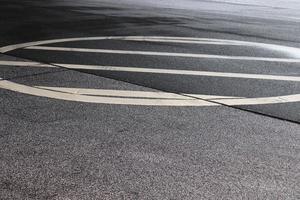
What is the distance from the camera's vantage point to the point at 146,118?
5.54m

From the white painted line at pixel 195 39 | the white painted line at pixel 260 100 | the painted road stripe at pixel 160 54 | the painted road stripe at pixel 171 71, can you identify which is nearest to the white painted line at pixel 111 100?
the white painted line at pixel 260 100

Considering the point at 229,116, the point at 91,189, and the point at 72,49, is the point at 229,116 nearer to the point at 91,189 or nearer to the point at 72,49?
the point at 91,189

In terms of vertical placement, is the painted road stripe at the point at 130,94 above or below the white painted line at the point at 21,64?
below

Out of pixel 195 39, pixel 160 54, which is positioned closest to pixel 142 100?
pixel 160 54

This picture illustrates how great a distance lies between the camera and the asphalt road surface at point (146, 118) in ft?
13.1

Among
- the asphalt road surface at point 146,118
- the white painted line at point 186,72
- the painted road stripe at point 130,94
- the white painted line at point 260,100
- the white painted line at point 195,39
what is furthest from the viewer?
the white painted line at point 195,39

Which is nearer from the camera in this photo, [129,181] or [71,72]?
[129,181]

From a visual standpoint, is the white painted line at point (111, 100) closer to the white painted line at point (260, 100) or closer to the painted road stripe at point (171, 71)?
the white painted line at point (260, 100)

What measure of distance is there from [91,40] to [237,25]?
5764 mm

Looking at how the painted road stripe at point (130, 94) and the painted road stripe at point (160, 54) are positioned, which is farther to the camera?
the painted road stripe at point (160, 54)

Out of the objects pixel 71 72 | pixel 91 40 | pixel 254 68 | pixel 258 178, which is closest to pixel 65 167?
pixel 258 178

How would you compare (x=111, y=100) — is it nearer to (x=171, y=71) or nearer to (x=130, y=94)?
(x=130, y=94)

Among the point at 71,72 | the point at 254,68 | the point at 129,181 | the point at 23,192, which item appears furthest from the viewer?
the point at 254,68

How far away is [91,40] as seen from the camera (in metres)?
10.5
